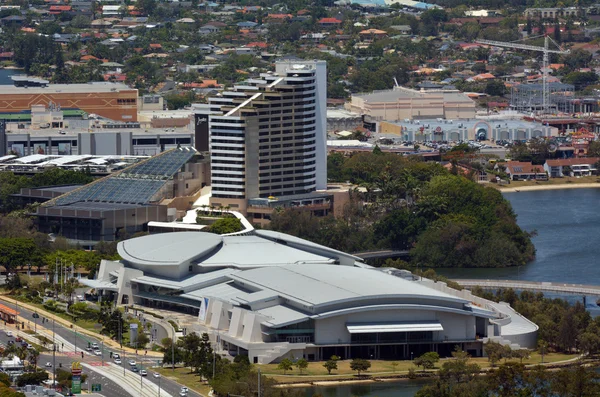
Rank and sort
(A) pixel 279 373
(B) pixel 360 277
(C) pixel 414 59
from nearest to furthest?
(A) pixel 279 373, (B) pixel 360 277, (C) pixel 414 59

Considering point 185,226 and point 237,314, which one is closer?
point 237,314

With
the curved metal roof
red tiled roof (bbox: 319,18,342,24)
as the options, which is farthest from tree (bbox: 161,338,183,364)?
red tiled roof (bbox: 319,18,342,24)

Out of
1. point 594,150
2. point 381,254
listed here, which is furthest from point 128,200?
point 594,150

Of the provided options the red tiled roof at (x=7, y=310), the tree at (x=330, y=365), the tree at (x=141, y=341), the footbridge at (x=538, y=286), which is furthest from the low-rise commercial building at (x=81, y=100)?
the tree at (x=330, y=365)

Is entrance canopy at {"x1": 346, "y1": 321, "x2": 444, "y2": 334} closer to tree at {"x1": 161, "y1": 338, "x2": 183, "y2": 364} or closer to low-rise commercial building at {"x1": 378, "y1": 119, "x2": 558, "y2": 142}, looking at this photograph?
tree at {"x1": 161, "y1": 338, "x2": 183, "y2": 364}

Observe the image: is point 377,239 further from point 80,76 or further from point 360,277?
point 80,76

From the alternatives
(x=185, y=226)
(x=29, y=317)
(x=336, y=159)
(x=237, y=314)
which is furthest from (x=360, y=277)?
(x=336, y=159)

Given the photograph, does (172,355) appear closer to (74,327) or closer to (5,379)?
(5,379)
